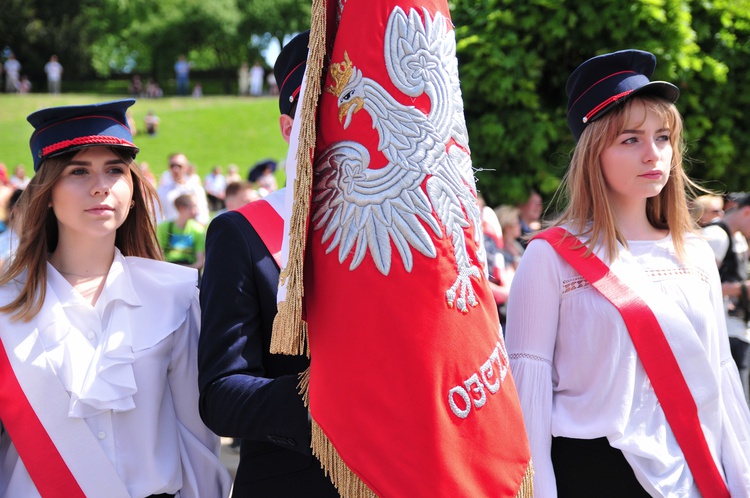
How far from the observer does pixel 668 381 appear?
7.70ft

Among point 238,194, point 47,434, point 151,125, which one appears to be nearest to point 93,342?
point 47,434

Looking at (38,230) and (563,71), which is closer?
(38,230)

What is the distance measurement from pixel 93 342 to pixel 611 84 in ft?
5.73

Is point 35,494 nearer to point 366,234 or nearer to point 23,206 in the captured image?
point 23,206

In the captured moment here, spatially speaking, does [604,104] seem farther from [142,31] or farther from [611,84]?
[142,31]

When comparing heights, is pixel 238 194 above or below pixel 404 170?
below

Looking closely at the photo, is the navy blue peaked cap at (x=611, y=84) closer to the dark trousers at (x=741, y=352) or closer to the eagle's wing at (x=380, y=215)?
the eagle's wing at (x=380, y=215)

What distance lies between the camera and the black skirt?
7.61 feet

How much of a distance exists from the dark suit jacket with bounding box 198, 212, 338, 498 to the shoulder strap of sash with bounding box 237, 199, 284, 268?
0.04 ft

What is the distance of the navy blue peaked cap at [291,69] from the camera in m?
2.08

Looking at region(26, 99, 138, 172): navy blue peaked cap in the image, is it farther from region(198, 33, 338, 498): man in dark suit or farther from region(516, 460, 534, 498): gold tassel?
region(516, 460, 534, 498): gold tassel

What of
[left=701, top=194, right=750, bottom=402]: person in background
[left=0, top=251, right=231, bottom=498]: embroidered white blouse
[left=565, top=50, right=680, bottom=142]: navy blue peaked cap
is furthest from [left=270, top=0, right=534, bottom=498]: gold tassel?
[left=701, top=194, right=750, bottom=402]: person in background

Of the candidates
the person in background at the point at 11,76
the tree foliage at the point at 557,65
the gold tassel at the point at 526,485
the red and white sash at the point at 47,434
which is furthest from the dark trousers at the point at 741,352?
the person in background at the point at 11,76

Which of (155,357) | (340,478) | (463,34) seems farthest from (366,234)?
(463,34)
